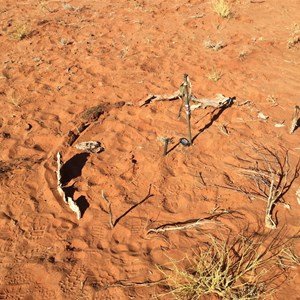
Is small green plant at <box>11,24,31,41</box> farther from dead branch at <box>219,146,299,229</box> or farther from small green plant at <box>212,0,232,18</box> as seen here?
dead branch at <box>219,146,299,229</box>

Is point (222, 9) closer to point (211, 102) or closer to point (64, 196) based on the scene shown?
point (211, 102)

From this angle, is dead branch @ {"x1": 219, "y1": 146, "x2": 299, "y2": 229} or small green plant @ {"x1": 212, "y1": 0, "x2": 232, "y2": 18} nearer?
dead branch @ {"x1": 219, "y1": 146, "x2": 299, "y2": 229}

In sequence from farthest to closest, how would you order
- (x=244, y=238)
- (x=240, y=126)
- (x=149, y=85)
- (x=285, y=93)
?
1. (x=149, y=85)
2. (x=285, y=93)
3. (x=240, y=126)
4. (x=244, y=238)

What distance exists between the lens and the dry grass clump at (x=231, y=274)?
2.28m

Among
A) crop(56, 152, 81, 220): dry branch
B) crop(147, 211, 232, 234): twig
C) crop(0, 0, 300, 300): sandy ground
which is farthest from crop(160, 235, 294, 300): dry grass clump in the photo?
crop(56, 152, 81, 220): dry branch

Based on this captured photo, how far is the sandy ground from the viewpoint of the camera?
2.66 metres

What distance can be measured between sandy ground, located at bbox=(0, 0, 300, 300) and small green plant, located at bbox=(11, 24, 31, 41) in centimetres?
3

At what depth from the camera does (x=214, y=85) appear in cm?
476

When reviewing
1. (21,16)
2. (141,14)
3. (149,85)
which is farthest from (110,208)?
(21,16)

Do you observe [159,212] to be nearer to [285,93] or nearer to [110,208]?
[110,208]

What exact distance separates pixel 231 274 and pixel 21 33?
228 inches

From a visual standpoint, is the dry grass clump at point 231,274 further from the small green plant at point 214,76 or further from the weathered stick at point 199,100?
the small green plant at point 214,76

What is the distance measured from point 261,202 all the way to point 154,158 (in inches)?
48.5

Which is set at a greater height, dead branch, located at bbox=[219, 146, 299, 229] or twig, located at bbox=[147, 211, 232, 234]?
twig, located at bbox=[147, 211, 232, 234]
